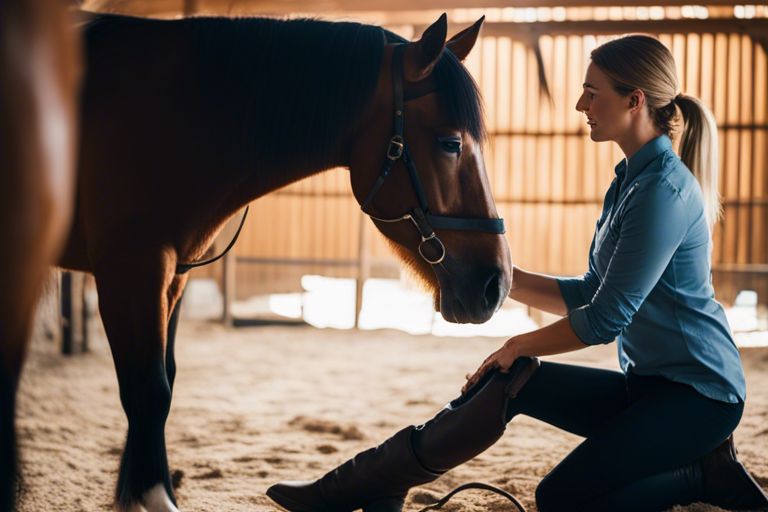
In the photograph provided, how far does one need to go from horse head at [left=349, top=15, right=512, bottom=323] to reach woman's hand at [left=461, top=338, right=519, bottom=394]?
8 cm

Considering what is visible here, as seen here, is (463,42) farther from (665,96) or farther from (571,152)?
(571,152)

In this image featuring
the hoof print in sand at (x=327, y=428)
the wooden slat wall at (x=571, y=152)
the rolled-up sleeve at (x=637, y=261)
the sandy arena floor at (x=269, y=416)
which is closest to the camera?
the rolled-up sleeve at (x=637, y=261)

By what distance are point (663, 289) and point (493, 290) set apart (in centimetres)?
36

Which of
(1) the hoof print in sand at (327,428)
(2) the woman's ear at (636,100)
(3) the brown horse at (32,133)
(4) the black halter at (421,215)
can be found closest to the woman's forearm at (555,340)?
(4) the black halter at (421,215)

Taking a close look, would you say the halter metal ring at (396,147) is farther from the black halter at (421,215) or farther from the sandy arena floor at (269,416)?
the sandy arena floor at (269,416)

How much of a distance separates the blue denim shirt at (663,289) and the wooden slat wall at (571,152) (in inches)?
171

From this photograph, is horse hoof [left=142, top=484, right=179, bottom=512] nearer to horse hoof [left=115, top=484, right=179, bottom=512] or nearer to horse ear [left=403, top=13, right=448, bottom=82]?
horse hoof [left=115, top=484, right=179, bottom=512]

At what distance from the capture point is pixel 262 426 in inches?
123

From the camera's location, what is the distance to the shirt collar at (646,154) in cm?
170

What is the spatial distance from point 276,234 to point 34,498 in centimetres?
444

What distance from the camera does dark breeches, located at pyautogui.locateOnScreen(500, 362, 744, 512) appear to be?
1.62 meters

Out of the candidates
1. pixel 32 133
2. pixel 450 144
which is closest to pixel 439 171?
pixel 450 144

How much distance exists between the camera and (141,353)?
1.70 meters

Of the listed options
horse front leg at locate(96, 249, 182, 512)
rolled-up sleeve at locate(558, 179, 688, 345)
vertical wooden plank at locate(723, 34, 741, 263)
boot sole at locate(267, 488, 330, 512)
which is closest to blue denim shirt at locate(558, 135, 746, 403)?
rolled-up sleeve at locate(558, 179, 688, 345)
